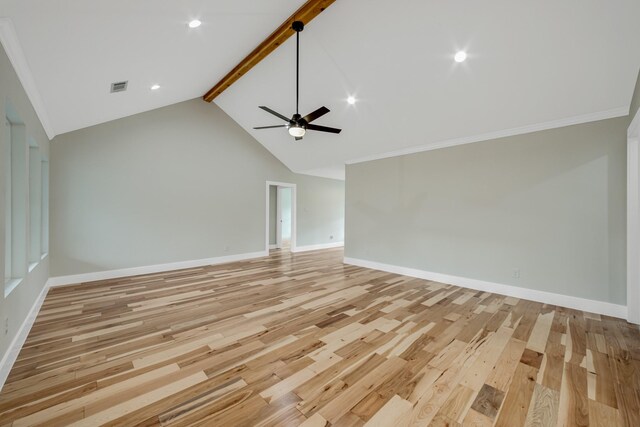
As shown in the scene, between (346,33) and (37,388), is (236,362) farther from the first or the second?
(346,33)

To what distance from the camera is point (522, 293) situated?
12.8 ft

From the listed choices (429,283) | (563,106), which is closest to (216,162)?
(429,283)

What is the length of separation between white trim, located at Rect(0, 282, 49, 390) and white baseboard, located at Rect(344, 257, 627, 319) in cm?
519

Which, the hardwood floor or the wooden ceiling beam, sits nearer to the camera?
the hardwood floor

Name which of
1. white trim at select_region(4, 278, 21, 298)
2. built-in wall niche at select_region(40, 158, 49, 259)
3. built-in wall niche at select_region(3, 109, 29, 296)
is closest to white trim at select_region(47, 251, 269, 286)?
built-in wall niche at select_region(40, 158, 49, 259)

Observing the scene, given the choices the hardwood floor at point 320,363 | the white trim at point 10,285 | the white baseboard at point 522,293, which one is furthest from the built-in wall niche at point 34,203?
the white baseboard at point 522,293

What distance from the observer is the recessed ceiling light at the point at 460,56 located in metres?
3.08

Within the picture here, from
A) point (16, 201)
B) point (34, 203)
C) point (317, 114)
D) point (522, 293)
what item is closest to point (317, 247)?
point (522, 293)

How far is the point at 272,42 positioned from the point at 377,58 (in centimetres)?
149

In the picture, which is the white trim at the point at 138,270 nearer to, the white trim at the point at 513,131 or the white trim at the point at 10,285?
the white trim at the point at 10,285

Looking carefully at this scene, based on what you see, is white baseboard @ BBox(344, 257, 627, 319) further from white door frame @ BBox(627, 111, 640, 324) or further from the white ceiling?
the white ceiling

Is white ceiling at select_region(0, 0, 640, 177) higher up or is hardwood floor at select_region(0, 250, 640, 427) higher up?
white ceiling at select_region(0, 0, 640, 177)

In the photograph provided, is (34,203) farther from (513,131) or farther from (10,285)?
(513,131)

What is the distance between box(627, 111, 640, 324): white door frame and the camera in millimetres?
3006
